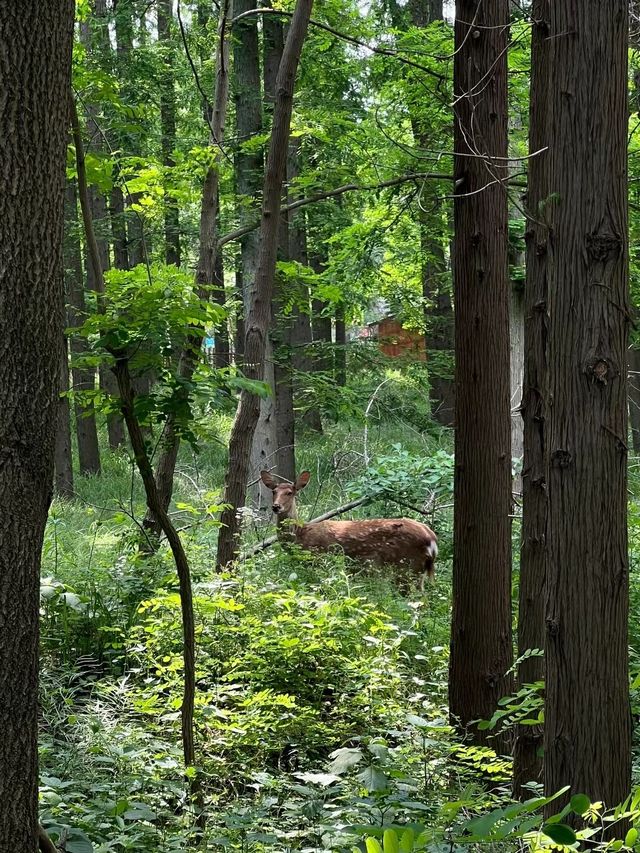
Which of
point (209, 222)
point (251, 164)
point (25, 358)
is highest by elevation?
point (251, 164)

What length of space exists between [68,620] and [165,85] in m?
13.2

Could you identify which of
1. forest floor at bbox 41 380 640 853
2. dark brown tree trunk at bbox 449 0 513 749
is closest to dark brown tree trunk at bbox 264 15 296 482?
forest floor at bbox 41 380 640 853

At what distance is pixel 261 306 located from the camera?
336 inches

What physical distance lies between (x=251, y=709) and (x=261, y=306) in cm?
419

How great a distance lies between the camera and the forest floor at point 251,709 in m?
3.77

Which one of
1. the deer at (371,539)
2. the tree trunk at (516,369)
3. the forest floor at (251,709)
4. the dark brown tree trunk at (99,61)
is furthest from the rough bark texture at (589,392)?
the dark brown tree trunk at (99,61)

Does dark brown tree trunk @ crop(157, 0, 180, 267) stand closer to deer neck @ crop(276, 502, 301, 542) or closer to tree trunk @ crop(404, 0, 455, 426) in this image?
tree trunk @ crop(404, 0, 455, 426)

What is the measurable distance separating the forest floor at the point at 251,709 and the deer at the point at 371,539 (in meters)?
0.68

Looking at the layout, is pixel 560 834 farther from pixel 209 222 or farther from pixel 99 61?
pixel 99 61

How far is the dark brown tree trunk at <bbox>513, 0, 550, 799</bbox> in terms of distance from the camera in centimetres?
475

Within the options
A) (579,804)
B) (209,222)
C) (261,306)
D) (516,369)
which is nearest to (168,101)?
(516,369)

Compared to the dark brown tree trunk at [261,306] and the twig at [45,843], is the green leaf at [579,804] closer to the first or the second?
the twig at [45,843]

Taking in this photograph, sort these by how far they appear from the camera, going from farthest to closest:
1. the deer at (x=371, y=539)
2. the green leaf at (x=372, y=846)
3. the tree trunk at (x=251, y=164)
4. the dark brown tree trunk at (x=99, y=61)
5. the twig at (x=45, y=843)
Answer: the dark brown tree trunk at (x=99, y=61), the tree trunk at (x=251, y=164), the deer at (x=371, y=539), the twig at (x=45, y=843), the green leaf at (x=372, y=846)

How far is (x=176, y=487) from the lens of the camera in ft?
54.1
